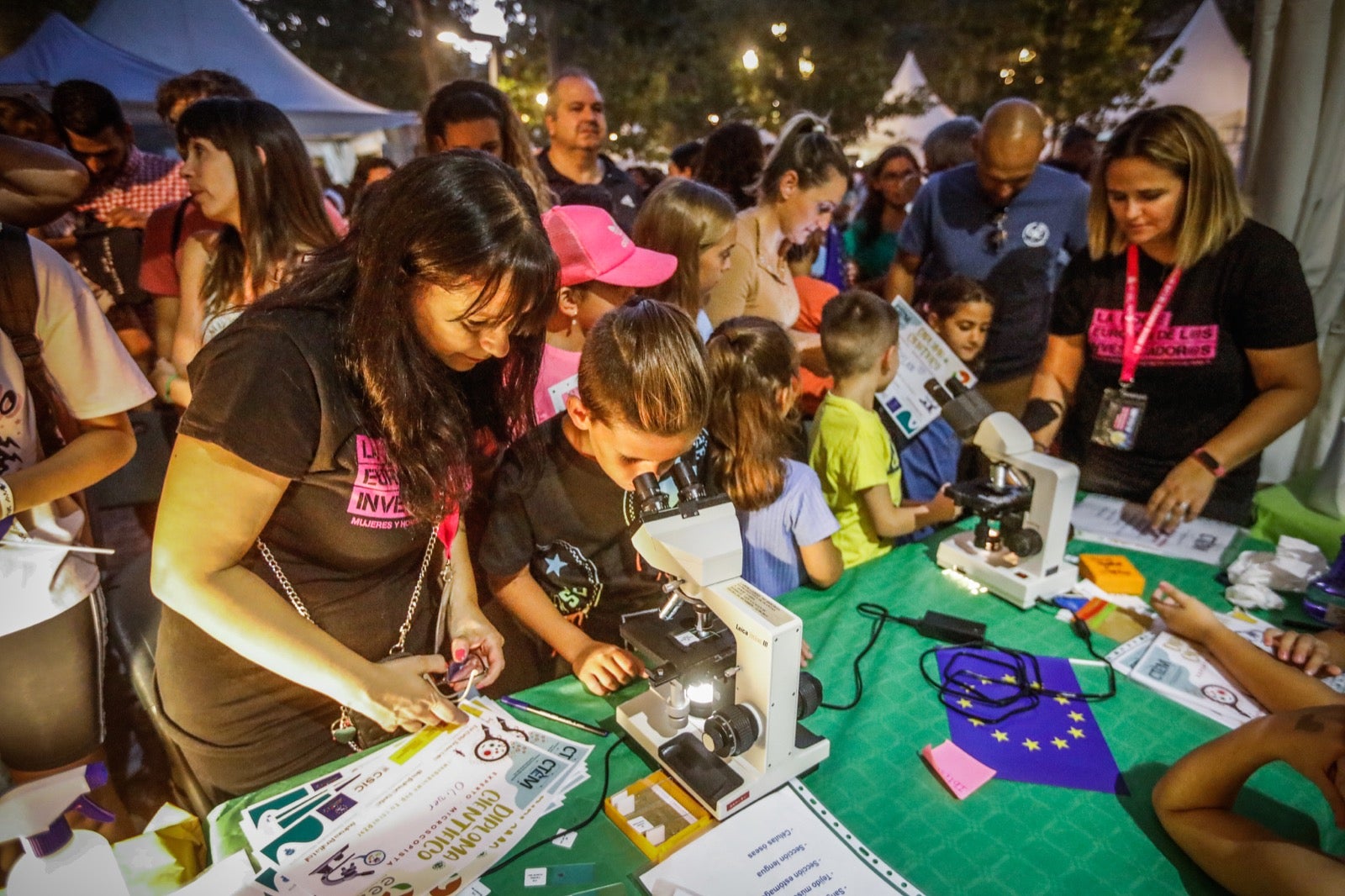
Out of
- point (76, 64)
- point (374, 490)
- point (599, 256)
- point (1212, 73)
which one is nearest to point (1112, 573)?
point (599, 256)

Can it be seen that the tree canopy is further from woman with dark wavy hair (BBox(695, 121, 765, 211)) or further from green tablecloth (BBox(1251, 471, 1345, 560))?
green tablecloth (BBox(1251, 471, 1345, 560))

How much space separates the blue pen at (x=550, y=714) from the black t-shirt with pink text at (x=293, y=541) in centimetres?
25

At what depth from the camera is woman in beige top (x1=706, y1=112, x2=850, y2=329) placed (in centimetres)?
289

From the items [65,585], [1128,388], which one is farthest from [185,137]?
[1128,388]

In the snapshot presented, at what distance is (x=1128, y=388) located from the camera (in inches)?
91.7

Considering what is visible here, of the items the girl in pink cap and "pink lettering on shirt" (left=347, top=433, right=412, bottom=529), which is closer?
"pink lettering on shirt" (left=347, top=433, right=412, bottom=529)

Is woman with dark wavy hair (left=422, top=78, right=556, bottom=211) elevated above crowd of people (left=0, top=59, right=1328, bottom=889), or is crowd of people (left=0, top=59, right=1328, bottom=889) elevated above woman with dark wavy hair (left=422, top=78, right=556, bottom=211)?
woman with dark wavy hair (left=422, top=78, right=556, bottom=211)

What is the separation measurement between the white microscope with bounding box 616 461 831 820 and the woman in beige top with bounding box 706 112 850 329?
5.74 feet

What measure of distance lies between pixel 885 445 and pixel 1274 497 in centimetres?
131

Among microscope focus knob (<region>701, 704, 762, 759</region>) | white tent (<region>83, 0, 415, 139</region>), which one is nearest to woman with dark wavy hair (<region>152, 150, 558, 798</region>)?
microscope focus knob (<region>701, 704, 762, 759</region>)

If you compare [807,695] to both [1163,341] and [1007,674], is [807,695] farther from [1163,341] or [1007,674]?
[1163,341]

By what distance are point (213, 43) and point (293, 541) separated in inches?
315

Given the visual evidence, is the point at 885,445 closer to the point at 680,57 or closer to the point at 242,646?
the point at 242,646

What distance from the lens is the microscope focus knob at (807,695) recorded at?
4.24ft
